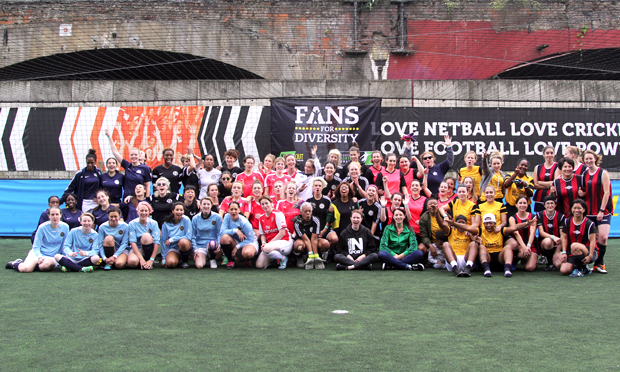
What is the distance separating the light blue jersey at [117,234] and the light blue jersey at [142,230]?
0.07 m

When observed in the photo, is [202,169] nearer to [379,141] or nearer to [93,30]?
[379,141]

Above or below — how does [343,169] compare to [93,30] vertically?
below

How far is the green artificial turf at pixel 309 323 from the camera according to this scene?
355 centimetres

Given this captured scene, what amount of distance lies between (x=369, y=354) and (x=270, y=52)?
12.1m

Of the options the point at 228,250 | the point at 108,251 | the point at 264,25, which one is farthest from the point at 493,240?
the point at 264,25

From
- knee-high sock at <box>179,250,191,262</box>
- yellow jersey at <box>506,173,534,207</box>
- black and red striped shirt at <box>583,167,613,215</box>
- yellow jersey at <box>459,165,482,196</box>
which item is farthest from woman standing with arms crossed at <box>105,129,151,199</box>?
black and red striped shirt at <box>583,167,613,215</box>

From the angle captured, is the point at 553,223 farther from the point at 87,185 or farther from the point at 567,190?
the point at 87,185

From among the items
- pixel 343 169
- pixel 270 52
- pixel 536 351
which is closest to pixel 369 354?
pixel 536 351

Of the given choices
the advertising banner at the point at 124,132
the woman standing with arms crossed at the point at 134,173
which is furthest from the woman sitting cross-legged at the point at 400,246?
the advertising banner at the point at 124,132

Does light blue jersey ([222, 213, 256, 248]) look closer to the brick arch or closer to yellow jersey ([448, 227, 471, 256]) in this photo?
yellow jersey ([448, 227, 471, 256])

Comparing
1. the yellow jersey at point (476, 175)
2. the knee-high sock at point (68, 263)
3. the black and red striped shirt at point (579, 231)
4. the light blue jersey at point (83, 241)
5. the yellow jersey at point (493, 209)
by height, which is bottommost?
the knee-high sock at point (68, 263)

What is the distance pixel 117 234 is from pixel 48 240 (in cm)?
93

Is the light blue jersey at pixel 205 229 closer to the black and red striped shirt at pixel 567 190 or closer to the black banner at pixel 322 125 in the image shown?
the black banner at pixel 322 125

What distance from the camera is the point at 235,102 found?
A: 39.2ft
